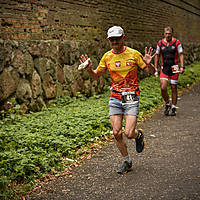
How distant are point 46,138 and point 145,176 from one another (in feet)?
6.11

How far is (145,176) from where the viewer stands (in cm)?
Answer: 423

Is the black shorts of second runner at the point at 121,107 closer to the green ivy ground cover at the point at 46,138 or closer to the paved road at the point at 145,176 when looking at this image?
the paved road at the point at 145,176

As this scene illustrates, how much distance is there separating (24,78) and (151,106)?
3.59 metres

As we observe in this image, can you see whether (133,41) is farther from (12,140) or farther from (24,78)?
(12,140)

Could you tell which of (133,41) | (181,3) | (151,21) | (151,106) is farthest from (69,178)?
(181,3)

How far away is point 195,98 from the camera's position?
34.6ft

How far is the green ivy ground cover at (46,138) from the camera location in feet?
13.9

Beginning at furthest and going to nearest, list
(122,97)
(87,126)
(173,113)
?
(173,113) < (87,126) < (122,97)

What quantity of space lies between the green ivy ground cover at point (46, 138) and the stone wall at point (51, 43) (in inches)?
22.1

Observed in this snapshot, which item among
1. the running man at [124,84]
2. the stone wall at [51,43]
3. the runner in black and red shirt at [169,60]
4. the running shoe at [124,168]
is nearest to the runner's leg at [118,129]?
the running man at [124,84]

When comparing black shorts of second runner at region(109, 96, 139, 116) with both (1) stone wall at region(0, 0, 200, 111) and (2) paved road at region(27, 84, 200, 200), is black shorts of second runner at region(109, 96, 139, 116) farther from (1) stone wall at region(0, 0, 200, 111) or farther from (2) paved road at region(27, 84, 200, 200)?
(1) stone wall at region(0, 0, 200, 111)

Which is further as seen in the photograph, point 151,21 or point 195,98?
point 151,21

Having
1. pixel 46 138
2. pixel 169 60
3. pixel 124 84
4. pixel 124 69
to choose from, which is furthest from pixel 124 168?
pixel 169 60

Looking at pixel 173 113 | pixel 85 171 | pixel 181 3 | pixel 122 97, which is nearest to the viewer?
pixel 122 97
